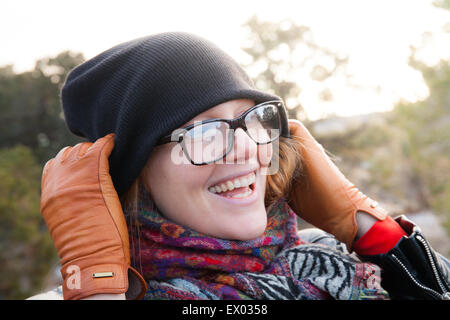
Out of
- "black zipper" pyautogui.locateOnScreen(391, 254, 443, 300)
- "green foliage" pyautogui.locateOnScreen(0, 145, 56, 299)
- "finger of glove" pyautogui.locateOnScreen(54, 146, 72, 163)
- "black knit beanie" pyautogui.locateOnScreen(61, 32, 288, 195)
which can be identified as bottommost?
"green foliage" pyautogui.locateOnScreen(0, 145, 56, 299)

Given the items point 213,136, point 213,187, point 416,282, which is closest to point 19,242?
point 213,187

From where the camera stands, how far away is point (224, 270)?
1.29m

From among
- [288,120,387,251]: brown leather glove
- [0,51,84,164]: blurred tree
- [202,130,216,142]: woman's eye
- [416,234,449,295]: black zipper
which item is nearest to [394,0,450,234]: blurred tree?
[288,120,387,251]: brown leather glove

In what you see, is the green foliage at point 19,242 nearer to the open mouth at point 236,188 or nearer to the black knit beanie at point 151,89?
the black knit beanie at point 151,89

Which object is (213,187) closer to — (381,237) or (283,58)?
(381,237)

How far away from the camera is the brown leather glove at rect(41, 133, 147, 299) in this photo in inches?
40.0

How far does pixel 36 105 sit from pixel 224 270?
44.5ft

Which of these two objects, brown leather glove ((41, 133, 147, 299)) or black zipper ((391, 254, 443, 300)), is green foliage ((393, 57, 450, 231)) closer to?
black zipper ((391, 254, 443, 300))

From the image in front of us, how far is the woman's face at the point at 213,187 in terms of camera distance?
1.21 metres

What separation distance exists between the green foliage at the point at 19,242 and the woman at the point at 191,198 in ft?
16.4

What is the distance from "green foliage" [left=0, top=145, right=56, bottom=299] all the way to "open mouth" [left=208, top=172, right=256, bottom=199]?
17.3 ft

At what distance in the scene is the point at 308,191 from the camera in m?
1.51

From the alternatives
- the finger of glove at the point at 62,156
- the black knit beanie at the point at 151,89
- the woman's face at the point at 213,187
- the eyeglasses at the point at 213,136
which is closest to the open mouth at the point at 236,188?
the woman's face at the point at 213,187
